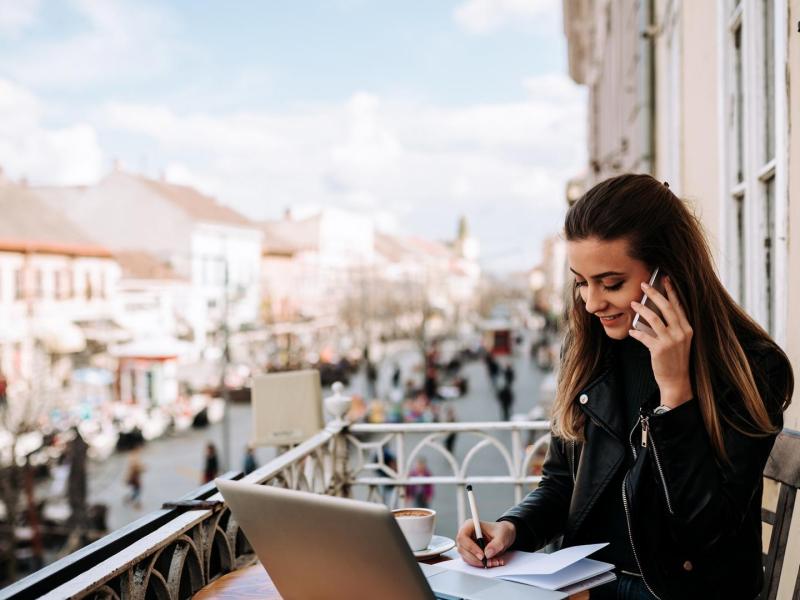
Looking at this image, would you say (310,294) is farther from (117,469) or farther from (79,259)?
(117,469)

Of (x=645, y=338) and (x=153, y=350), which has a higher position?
(x=645, y=338)

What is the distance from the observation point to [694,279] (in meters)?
2.17

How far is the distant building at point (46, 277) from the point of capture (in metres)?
33.2

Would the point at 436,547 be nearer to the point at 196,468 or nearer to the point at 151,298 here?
the point at 196,468

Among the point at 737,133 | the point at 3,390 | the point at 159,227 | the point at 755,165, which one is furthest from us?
the point at 159,227

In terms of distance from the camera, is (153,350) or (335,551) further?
(153,350)

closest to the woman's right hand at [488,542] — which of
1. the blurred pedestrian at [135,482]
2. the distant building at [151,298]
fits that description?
the blurred pedestrian at [135,482]

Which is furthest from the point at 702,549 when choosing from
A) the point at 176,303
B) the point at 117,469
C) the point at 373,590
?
the point at 176,303

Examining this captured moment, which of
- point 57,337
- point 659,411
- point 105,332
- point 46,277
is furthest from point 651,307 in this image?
point 46,277

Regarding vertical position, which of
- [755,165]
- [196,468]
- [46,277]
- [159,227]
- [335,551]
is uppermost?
[159,227]

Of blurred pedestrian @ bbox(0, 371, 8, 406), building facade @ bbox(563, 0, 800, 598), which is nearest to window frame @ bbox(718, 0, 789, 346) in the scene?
building facade @ bbox(563, 0, 800, 598)

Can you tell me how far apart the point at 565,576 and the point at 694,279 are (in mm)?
816

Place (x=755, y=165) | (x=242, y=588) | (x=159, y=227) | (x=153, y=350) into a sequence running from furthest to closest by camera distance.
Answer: (x=159, y=227) → (x=153, y=350) → (x=755, y=165) → (x=242, y=588)

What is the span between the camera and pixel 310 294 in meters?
75.8
